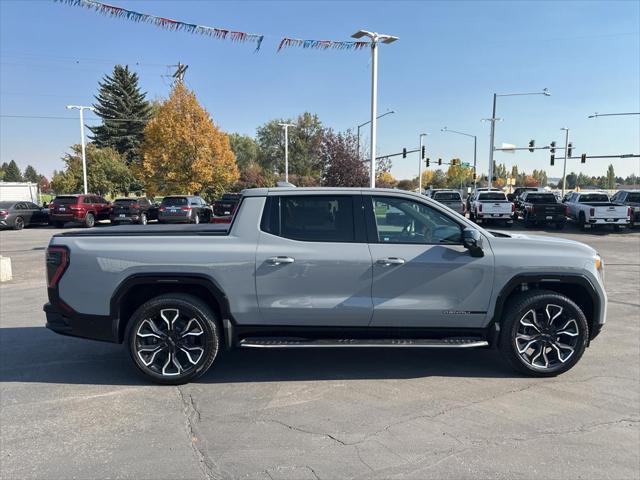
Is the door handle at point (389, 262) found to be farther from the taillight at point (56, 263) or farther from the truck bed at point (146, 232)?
the taillight at point (56, 263)

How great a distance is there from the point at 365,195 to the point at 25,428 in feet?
11.3

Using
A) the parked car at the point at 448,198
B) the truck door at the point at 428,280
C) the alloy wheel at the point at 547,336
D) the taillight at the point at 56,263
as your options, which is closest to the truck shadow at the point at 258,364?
the alloy wheel at the point at 547,336

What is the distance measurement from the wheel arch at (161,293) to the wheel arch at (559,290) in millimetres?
2544

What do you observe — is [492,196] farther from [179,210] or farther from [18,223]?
[18,223]

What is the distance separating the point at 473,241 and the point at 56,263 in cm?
384

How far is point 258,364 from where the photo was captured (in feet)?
16.9

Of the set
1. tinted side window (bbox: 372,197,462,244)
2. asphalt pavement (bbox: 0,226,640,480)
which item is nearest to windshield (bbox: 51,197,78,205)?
asphalt pavement (bbox: 0,226,640,480)

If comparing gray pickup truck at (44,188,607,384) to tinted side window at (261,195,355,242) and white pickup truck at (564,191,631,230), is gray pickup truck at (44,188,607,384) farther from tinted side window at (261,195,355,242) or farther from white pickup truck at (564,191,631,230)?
white pickup truck at (564,191,631,230)

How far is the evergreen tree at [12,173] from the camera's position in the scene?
396 feet

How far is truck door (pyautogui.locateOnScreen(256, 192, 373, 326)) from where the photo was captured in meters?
4.46

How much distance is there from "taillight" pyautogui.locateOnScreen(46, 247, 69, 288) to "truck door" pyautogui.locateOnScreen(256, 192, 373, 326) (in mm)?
1787

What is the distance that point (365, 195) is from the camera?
4734 mm

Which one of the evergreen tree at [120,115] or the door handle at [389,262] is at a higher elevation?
the evergreen tree at [120,115]

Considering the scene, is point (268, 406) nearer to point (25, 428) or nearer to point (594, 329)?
point (25, 428)
